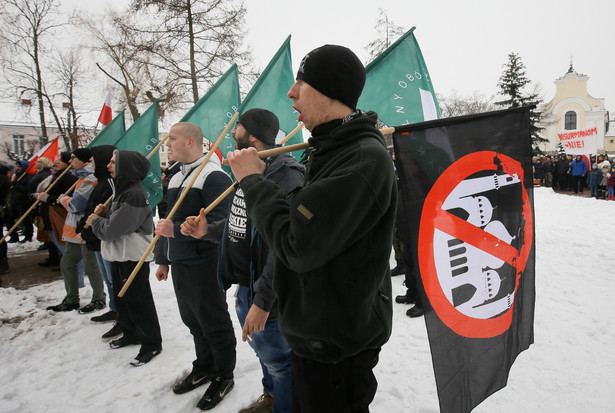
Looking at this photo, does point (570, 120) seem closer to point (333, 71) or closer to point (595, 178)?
point (595, 178)

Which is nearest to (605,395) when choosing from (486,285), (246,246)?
(486,285)

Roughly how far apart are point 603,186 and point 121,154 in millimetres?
20162

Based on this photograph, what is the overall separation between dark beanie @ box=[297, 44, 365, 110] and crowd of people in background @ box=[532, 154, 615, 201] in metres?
15.2

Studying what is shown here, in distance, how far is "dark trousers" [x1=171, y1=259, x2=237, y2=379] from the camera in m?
2.92

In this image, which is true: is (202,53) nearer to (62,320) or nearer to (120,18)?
(120,18)

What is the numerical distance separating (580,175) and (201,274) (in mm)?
21672

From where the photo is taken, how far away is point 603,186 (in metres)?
16.1

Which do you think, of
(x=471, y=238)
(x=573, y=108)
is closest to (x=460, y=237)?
(x=471, y=238)

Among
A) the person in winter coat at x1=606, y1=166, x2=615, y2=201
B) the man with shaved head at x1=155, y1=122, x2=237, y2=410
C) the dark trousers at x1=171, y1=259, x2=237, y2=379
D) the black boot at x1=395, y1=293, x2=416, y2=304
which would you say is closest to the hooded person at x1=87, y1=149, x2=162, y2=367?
the man with shaved head at x1=155, y1=122, x2=237, y2=410

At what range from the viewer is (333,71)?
4.42 feet

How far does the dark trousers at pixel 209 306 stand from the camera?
292 cm

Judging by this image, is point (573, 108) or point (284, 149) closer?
point (284, 149)

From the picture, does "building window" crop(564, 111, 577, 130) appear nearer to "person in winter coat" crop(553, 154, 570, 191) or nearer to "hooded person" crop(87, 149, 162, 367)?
"person in winter coat" crop(553, 154, 570, 191)

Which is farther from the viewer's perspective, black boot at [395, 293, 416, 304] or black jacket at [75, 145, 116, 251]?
black boot at [395, 293, 416, 304]
